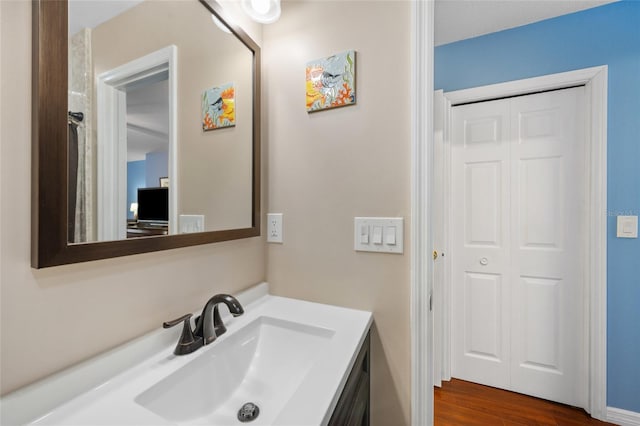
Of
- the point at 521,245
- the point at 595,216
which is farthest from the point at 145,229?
the point at 595,216

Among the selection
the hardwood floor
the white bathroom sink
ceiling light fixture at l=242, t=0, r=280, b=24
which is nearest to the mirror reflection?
ceiling light fixture at l=242, t=0, r=280, b=24

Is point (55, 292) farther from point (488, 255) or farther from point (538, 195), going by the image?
A: point (538, 195)

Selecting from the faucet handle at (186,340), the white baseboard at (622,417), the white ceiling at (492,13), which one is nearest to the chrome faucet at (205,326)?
the faucet handle at (186,340)

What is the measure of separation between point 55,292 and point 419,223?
96 centimetres

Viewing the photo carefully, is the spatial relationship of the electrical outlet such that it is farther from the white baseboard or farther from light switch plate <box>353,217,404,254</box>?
the white baseboard

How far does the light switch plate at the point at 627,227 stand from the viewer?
57.2 inches

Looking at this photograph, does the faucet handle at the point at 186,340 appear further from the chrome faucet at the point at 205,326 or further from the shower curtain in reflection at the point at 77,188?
the shower curtain in reflection at the point at 77,188

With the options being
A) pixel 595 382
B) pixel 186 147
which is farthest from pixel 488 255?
A: pixel 186 147

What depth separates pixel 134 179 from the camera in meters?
0.68

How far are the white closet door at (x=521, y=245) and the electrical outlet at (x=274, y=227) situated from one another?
1396 millimetres

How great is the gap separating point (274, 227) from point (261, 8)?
85cm

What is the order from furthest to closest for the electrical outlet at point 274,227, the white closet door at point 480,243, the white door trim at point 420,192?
the white closet door at point 480,243
the electrical outlet at point 274,227
the white door trim at point 420,192

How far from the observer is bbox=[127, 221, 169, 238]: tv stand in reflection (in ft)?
2.16

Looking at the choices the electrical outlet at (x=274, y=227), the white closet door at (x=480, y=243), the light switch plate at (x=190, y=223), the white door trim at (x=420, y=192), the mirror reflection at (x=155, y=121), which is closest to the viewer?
the mirror reflection at (x=155, y=121)
